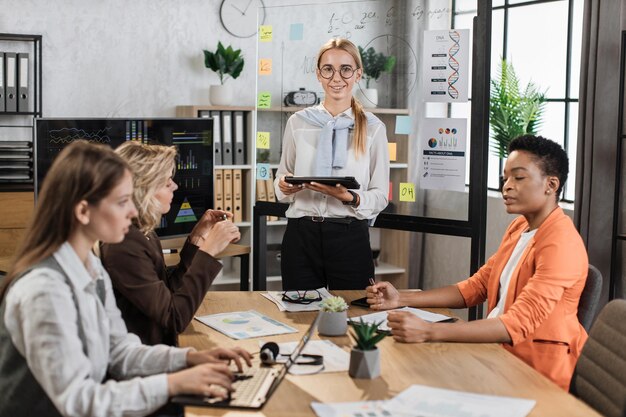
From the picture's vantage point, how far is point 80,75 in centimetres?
559

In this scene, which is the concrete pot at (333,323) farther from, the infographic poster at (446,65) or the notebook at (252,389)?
the infographic poster at (446,65)

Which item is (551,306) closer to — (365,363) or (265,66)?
(365,363)

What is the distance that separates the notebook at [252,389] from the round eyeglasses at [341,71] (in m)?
1.62

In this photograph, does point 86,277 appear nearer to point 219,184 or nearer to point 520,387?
point 520,387

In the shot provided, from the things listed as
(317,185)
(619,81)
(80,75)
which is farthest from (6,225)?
(619,81)

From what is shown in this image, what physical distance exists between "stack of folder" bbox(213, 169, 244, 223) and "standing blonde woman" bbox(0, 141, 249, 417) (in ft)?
12.1

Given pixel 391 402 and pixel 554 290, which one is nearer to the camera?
pixel 391 402

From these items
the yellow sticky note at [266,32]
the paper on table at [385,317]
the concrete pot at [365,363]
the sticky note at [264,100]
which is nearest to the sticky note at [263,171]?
the sticky note at [264,100]

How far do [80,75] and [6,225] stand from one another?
1194mm

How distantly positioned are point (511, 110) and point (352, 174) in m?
1.88

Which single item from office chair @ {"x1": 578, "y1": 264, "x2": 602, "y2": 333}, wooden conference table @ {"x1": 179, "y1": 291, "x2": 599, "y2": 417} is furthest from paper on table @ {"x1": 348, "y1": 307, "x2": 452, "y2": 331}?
office chair @ {"x1": 578, "y1": 264, "x2": 602, "y2": 333}

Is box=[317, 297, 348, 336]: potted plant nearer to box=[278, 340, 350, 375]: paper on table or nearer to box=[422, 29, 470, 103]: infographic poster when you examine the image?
box=[278, 340, 350, 375]: paper on table

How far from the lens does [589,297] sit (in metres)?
2.45

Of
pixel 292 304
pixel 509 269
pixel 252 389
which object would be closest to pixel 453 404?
pixel 252 389
